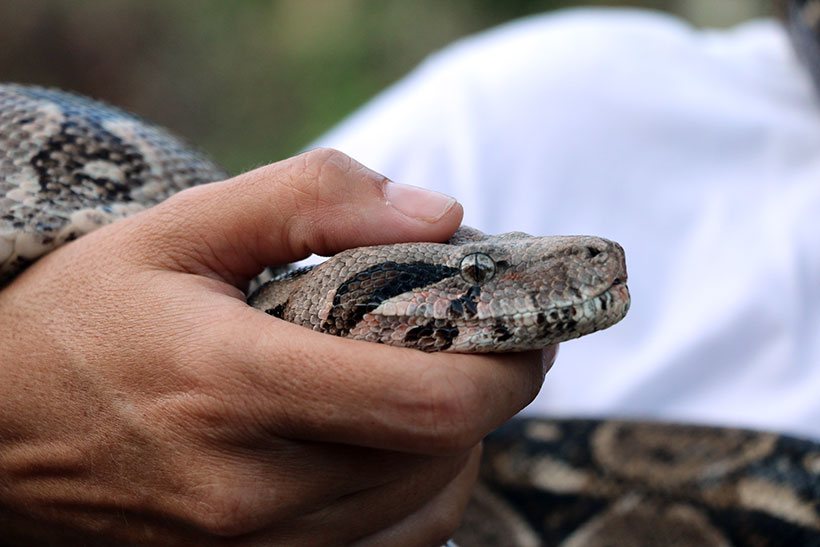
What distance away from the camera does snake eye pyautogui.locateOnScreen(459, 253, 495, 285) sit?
152 cm

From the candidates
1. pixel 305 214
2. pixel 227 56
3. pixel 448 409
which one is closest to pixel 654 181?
pixel 305 214

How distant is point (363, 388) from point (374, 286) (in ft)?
0.70

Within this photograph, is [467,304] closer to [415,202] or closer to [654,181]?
[415,202]

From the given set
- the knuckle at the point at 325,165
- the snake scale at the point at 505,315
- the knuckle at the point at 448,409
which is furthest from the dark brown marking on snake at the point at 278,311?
the knuckle at the point at 448,409

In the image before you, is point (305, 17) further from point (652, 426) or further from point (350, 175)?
point (350, 175)

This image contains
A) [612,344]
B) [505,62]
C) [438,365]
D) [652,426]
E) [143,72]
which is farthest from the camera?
[143,72]

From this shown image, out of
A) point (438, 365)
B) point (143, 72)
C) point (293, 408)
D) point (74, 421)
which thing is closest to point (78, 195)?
point (74, 421)

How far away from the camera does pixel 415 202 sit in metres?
1.58

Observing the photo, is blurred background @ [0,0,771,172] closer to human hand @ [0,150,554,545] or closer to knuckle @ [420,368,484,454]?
human hand @ [0,150,554,545]

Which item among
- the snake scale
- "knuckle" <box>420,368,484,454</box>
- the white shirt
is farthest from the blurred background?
"knuckle" <box>420,368,484,454</box>

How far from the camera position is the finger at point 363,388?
4.56ft

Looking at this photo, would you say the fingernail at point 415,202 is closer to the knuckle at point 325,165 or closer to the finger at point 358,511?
the knuckle at point 325,165

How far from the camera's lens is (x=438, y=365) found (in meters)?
1.41

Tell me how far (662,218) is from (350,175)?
201cm
